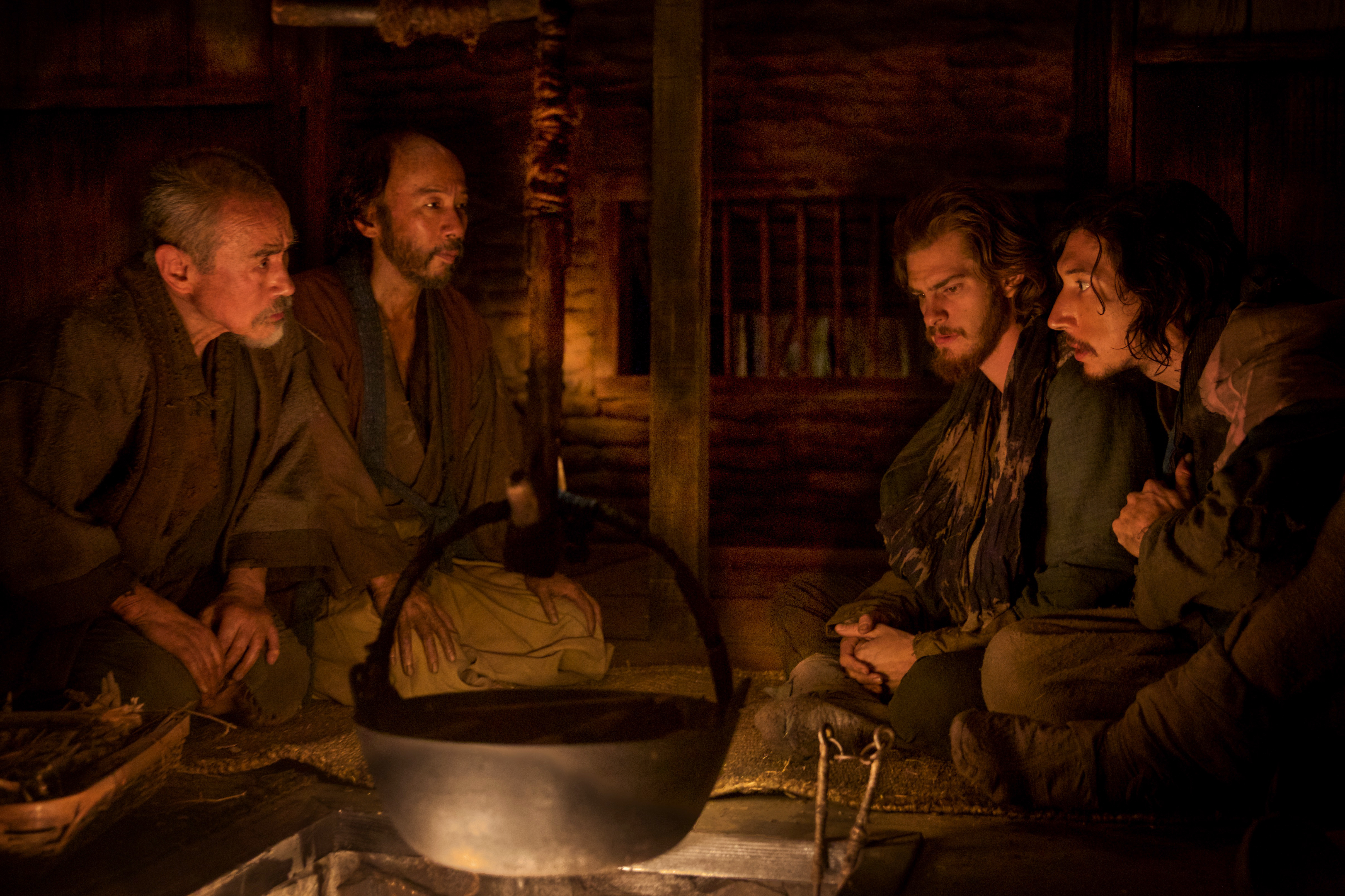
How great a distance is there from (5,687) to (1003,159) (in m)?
5.36

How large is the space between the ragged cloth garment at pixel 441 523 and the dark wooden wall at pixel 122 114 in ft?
4.61

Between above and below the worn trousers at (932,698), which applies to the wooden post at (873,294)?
above

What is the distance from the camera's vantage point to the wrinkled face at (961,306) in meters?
3.40

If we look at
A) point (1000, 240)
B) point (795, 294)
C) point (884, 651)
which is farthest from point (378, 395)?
point (795, 294)

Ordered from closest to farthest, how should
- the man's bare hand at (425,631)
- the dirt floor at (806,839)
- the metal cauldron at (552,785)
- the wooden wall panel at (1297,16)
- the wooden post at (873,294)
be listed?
the metal cauldron at (552,785) → the dirt floor at (806,839) → the man's bare hand at (425,631) → the wooden wall panel at (1297,16) → the wooden post at (873,294)

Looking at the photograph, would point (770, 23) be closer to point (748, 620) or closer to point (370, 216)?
point (370, 216)

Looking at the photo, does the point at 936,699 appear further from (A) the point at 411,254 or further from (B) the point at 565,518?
(A) the point at 411,254

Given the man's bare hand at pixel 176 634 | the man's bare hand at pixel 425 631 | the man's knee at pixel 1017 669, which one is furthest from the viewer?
the man's bare hand at pixel 425 631

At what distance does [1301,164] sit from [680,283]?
10.1ft

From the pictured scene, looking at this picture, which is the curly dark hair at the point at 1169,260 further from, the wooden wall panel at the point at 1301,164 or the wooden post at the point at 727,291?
the wooden post at the point at 727,291

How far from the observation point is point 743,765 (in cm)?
308

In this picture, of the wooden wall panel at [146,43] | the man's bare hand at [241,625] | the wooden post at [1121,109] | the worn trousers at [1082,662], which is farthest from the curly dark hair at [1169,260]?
the wooden wall panel at [146,43]

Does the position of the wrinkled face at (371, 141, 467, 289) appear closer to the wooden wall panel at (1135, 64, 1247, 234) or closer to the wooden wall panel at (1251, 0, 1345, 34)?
the wooden wall panel at (1135, 64, 1247, 234)

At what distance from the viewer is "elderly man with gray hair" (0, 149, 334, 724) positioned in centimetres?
296
